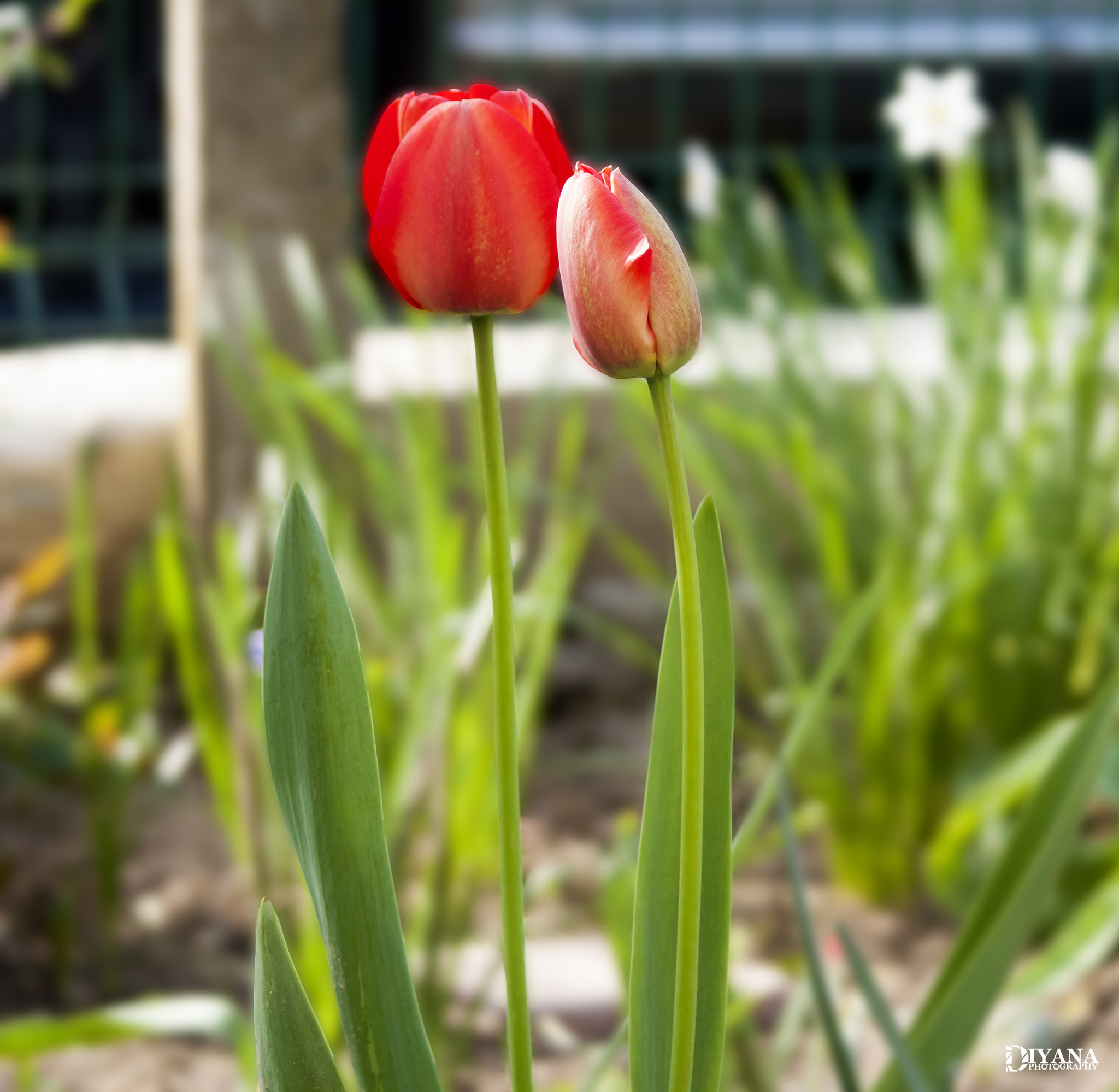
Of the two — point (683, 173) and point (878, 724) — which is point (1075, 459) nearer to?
point (878, 724)

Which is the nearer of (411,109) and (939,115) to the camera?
(411,109)

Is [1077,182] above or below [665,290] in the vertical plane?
above

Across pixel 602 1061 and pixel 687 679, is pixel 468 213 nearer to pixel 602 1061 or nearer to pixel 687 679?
pixel 687 679

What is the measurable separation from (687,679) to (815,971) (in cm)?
35

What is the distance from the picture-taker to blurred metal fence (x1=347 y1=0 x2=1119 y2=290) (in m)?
2.56

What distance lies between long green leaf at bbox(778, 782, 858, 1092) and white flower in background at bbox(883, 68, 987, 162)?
1.23 m

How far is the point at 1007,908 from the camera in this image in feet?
2.07

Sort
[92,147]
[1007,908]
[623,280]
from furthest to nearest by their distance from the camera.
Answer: [92,147]
[1007,908]
[623,280]

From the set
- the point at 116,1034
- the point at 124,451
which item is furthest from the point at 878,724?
the point at 124,451

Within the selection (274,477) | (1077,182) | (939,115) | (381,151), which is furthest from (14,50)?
Answer: (381,151)

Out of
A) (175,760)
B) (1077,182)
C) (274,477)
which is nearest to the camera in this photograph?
(274,477)

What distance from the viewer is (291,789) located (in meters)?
0.46

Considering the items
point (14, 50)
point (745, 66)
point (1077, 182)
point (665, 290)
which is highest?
point (745, 66)

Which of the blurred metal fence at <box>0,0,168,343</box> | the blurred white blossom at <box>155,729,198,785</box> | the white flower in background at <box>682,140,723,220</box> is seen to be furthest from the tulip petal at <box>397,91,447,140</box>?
the blurred metal fence at <box>0,0,168,343</box>
